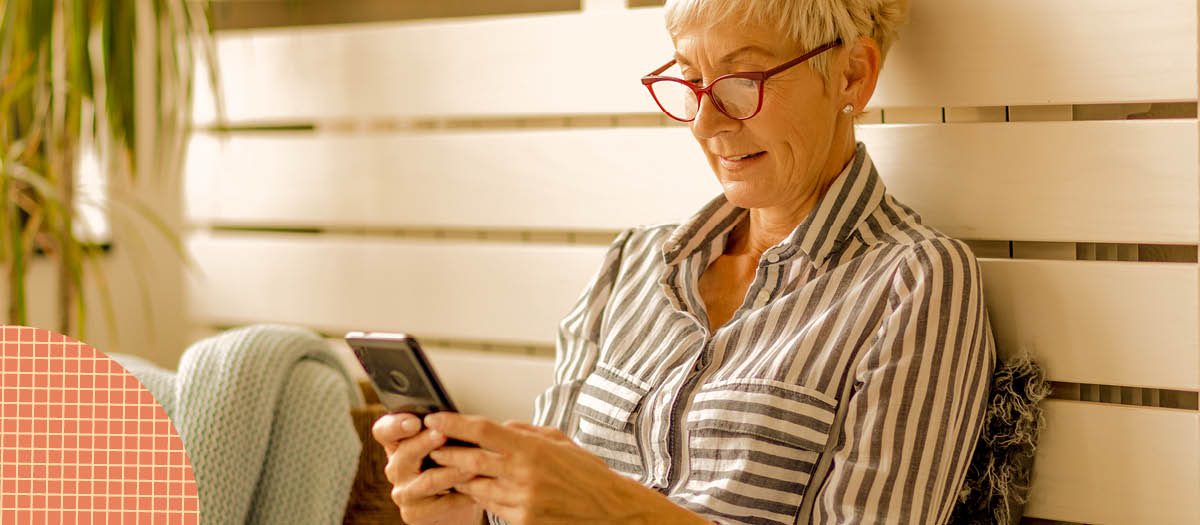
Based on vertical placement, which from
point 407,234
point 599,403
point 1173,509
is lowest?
point 1173,509

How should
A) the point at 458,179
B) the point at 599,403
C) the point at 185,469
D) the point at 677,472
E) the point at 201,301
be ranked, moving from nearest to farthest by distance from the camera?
the point at 185,469
the point at 677,472
the point at 599,403
the point at 458,179
the point at 201,301

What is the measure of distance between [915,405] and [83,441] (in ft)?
3.03

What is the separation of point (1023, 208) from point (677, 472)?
0.56 meters

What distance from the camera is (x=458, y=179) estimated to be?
2.12 metres

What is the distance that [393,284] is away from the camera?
7.36ft

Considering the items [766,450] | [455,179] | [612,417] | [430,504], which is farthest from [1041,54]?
[455,179]

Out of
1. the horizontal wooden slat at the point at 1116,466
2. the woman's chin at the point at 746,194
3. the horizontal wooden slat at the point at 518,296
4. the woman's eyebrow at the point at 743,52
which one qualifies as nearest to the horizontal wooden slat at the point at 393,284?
the horizontal wooden slat at the point at 518,296

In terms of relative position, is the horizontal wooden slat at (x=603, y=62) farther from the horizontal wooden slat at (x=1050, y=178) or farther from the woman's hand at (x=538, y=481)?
the woman's hand at (x=538, y=481)

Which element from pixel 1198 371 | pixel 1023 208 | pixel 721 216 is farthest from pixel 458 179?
pixel 1198 371

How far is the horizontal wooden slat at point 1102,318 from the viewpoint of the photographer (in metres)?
1.34

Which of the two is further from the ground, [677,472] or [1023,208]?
[1023,208]

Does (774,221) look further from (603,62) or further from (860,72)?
(603,62)

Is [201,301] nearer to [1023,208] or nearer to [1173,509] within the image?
[1023,208]

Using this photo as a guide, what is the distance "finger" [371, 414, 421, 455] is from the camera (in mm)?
1223
